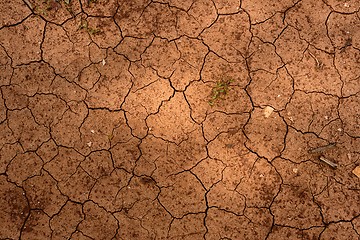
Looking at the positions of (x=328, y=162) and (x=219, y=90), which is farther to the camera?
(x=219, y=90)

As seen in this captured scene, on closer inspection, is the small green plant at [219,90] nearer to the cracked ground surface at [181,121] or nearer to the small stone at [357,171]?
the cracked ground surface at [181,121]

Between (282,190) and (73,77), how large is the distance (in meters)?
2.12

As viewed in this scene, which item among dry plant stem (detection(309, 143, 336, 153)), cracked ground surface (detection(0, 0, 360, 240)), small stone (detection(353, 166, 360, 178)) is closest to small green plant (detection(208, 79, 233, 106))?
cracked ground surface (detection(0, 0, 360, 240))

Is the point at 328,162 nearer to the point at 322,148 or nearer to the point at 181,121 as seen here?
the point at 322,148

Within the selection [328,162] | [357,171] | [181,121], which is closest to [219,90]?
[181,121]

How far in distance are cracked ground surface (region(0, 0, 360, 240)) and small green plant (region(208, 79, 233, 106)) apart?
46 millimetres

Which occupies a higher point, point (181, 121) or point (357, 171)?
point (181, 121)

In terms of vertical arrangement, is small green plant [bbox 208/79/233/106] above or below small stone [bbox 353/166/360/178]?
above

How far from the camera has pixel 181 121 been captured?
3.60 m

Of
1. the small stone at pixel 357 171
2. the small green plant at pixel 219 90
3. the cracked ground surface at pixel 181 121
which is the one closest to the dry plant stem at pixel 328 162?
the cracked ground surface at pixel 181 121

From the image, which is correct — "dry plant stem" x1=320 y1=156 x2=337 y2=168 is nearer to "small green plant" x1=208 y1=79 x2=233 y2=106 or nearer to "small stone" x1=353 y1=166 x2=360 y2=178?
"small stone" x1=353 y1=166 x2=360 y2=178

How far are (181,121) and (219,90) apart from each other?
17.3 inches

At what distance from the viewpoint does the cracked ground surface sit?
353 centimetres

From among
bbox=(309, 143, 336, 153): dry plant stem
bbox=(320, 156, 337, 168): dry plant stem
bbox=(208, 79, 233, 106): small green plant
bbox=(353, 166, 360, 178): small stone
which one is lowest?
bbox=(353, 166, 360, 178): small stone
